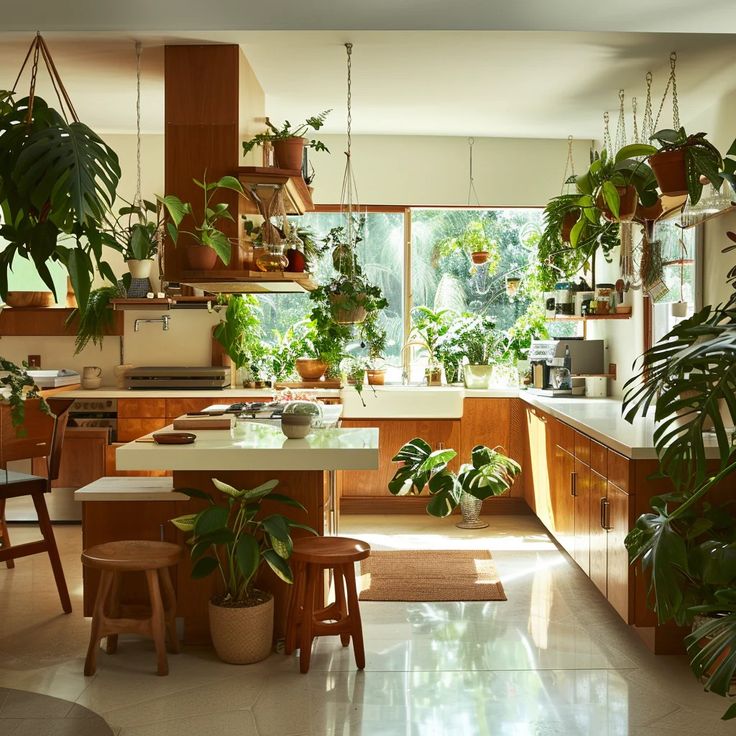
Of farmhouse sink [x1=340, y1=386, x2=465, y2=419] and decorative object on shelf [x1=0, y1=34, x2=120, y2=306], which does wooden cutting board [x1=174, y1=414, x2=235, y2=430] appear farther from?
decorative object on shelf [x1=0, y1=34, x2=120, y2=306]

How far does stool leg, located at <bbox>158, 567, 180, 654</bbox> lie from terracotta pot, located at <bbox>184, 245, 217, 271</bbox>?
63.1 inches

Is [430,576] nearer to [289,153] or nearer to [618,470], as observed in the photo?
[618,470]

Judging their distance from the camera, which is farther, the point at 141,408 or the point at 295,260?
the point at 141,408

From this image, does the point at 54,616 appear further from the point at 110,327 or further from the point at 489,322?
the point at 489,322

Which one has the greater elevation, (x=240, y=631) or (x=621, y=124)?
(x=621, y=124)

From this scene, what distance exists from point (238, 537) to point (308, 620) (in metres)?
0.46

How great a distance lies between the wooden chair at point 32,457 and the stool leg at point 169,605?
89 centimetres

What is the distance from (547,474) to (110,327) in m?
3.62

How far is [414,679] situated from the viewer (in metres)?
3.88

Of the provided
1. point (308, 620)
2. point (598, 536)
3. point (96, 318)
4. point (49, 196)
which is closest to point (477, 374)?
point (598, 536)

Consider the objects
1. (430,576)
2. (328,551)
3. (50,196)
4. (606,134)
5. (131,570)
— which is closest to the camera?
(50,196)

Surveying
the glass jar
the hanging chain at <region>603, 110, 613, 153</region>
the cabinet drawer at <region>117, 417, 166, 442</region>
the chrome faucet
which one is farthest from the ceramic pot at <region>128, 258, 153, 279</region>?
the hanging chain at <region>603, 110, 613, 153</region>

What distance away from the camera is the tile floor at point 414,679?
3428mm

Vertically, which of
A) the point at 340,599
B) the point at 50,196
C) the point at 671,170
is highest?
the point at 671,170
